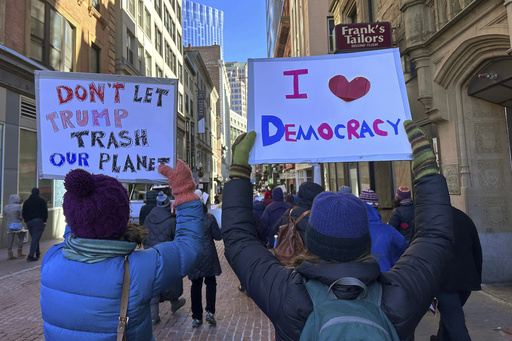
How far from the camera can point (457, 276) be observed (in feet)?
10.9

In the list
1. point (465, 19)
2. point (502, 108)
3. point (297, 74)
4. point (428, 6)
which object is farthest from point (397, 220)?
point (428, 6)

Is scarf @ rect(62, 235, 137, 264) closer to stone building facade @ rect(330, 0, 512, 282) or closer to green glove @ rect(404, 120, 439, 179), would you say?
green glove @ rect(404, 120, 439, 179)

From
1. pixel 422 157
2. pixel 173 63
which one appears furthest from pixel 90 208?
pixel 173 63

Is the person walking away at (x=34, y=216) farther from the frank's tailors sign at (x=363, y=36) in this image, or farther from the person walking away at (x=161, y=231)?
the frank's tailors sign at (x=363, y=36)

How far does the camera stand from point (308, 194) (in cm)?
378

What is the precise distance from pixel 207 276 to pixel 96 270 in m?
3.24

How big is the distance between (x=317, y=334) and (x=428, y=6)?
7.53m

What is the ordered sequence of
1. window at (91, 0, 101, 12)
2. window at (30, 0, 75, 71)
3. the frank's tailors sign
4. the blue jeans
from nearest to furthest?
the frank's tailors sign
the blue jeans
window at (30, 0, 75, 71)
window at (91, 0, 101, 12)

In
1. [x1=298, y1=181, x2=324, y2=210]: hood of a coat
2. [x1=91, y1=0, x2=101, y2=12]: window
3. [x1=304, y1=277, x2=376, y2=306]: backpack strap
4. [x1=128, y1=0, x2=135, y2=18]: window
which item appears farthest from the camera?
[x1=128, y1=0, x2=135, y2=18]: window

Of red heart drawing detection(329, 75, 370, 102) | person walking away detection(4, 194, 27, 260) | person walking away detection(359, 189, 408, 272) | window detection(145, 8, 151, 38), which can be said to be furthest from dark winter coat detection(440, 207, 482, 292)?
window detection(145, 8, 151, 38)

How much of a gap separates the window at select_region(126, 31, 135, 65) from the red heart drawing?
22851mm

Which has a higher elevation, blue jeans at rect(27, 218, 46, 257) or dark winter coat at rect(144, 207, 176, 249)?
dark winter coat at rect(144, 207, 176, 249)

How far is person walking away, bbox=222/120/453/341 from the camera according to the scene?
1.17 metres

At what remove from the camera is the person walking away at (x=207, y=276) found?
181 inches
